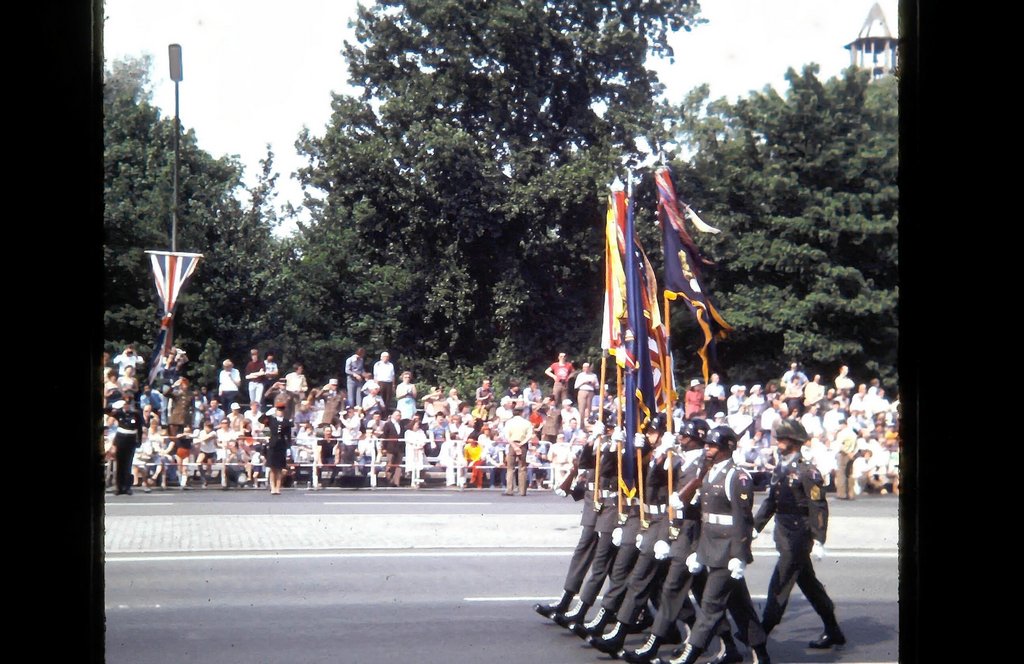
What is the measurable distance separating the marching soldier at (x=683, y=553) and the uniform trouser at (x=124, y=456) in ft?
34.0

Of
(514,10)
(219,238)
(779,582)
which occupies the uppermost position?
(514,10)

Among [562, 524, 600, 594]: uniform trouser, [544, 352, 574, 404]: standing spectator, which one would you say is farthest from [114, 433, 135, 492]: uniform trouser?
[562, 524, 600, 594]: uniform trouser

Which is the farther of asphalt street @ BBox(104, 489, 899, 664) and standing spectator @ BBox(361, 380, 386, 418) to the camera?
standing spectator @ BBox(361, 380, 386, 418)

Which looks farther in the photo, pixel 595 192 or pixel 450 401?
pixel 595 192

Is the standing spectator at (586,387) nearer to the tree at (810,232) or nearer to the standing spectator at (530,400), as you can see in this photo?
the standing spectator at (530,400)

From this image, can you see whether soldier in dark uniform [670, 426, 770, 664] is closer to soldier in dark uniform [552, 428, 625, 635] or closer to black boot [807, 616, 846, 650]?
soldier in dark uniform [552, 428, 625, 635]

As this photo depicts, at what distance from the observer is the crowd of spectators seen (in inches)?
769

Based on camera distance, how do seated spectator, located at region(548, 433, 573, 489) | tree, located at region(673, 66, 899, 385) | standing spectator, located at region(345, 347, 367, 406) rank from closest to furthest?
seated spectator, located at region(548, 433, 573, 489)
standing spectator, located at region(345, 347, 367, 406)
tree, located at region(673, 66, 899, 385)

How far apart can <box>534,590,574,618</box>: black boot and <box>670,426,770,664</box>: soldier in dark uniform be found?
1413 millimetres
